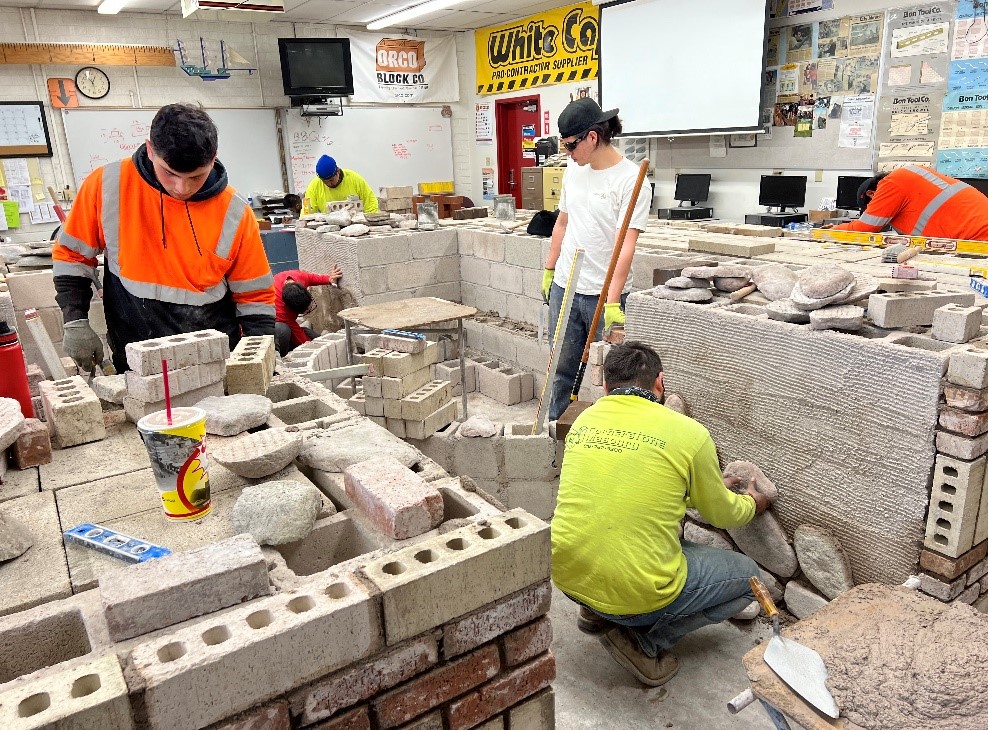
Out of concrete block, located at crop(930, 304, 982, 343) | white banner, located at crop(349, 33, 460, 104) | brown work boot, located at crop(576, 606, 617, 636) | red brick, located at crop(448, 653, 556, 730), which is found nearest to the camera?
red brick, located at crop(448, 653, 556, 730)

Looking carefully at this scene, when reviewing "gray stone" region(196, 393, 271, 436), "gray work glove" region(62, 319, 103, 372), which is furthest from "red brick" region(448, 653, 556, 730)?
"gray work glove" region(62, 319, 103, 372)

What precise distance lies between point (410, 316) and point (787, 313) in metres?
3.00

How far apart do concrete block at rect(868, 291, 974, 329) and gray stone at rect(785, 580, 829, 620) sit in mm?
1095

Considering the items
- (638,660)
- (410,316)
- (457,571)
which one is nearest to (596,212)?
(410,316)

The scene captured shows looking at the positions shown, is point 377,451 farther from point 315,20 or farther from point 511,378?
point 315,20

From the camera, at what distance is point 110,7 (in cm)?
946

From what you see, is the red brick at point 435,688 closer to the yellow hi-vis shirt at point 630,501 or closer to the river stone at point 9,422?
the yellow hi-vis shirt at point 630,501

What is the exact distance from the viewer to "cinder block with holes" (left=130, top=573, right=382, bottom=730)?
1127mm

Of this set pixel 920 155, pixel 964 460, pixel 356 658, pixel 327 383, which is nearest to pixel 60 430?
pixel 356 658

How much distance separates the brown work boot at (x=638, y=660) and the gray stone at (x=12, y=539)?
6.51 ft

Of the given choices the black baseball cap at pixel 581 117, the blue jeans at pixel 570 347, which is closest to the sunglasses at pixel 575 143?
the black baseball cap at pixel 581 117

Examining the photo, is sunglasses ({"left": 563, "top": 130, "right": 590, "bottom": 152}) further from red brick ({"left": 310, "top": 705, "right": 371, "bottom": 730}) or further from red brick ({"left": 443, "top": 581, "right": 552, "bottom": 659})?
red brick ({"left": 310, "top": 705, "right": 371, "bottom": 730})

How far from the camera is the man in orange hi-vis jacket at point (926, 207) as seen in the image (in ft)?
15.5

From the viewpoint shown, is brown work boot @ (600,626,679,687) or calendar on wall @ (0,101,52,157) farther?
calendar on wall @ (0,101,52,157)
